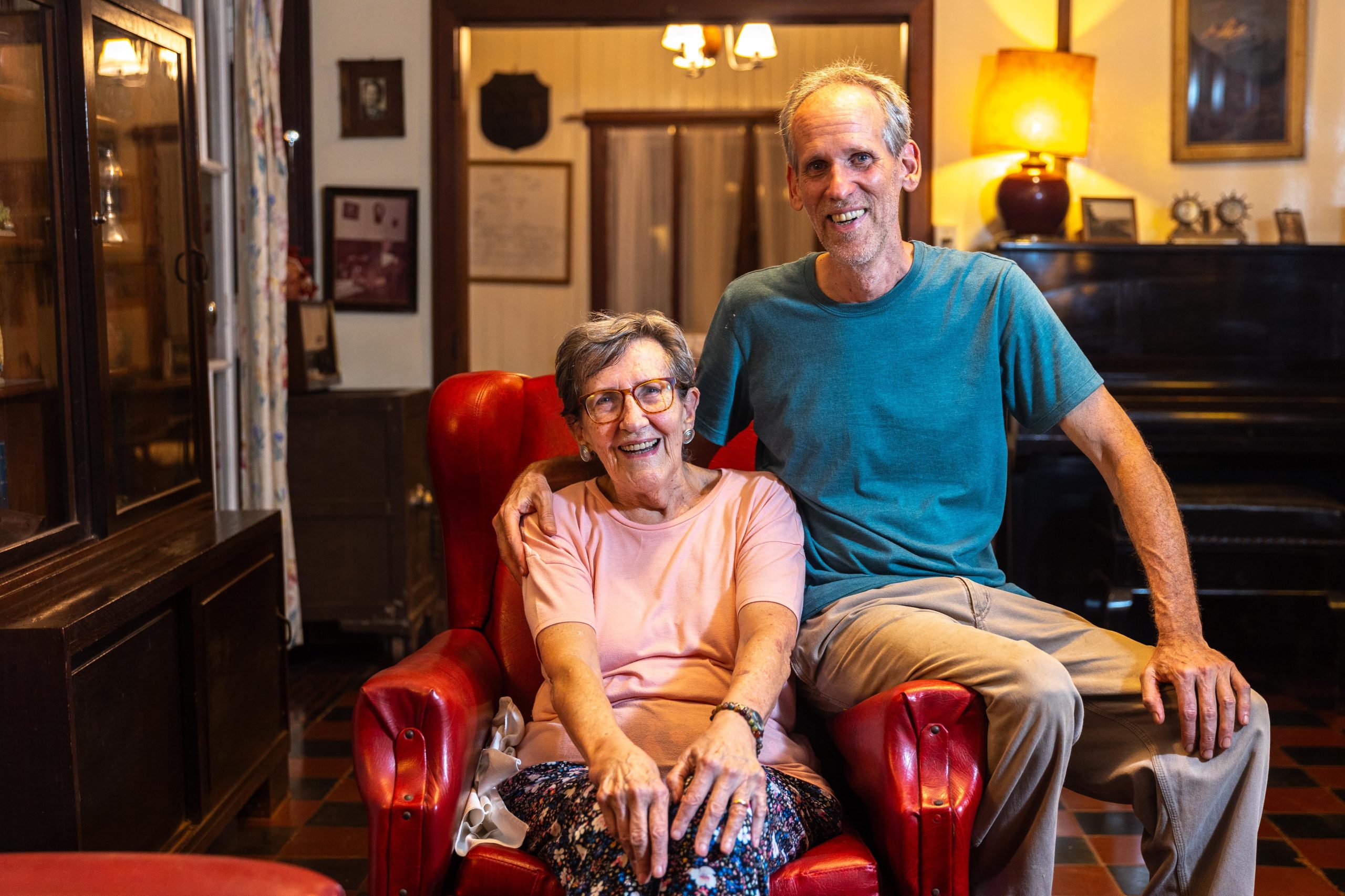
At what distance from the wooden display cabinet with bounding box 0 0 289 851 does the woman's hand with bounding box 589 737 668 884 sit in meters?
0.92

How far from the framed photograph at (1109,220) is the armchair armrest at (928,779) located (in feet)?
10.2

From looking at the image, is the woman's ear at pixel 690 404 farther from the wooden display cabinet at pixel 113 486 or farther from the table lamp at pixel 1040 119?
the table lamp at pixel 1040 119

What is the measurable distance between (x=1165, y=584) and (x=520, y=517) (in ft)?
3.19

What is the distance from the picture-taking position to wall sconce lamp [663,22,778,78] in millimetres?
4492

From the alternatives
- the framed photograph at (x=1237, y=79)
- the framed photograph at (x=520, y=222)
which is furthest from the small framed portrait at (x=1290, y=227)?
the framed photograph at (x=520, y=222)

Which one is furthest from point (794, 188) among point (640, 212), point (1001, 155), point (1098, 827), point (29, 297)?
point (640, 212)

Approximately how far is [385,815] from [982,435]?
1074 mm

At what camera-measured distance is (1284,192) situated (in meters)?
4.33

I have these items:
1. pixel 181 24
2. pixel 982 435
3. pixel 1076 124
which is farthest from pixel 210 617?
pixel 1076 124

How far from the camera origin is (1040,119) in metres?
4.14

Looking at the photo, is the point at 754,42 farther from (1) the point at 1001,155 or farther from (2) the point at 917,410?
(2) the point at 917,410

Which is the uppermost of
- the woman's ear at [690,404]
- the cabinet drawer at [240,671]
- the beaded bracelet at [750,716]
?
the woman's ear at [690,404]

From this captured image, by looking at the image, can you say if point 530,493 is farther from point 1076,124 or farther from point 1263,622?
point 1263,622

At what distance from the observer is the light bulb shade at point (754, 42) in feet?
14.7
